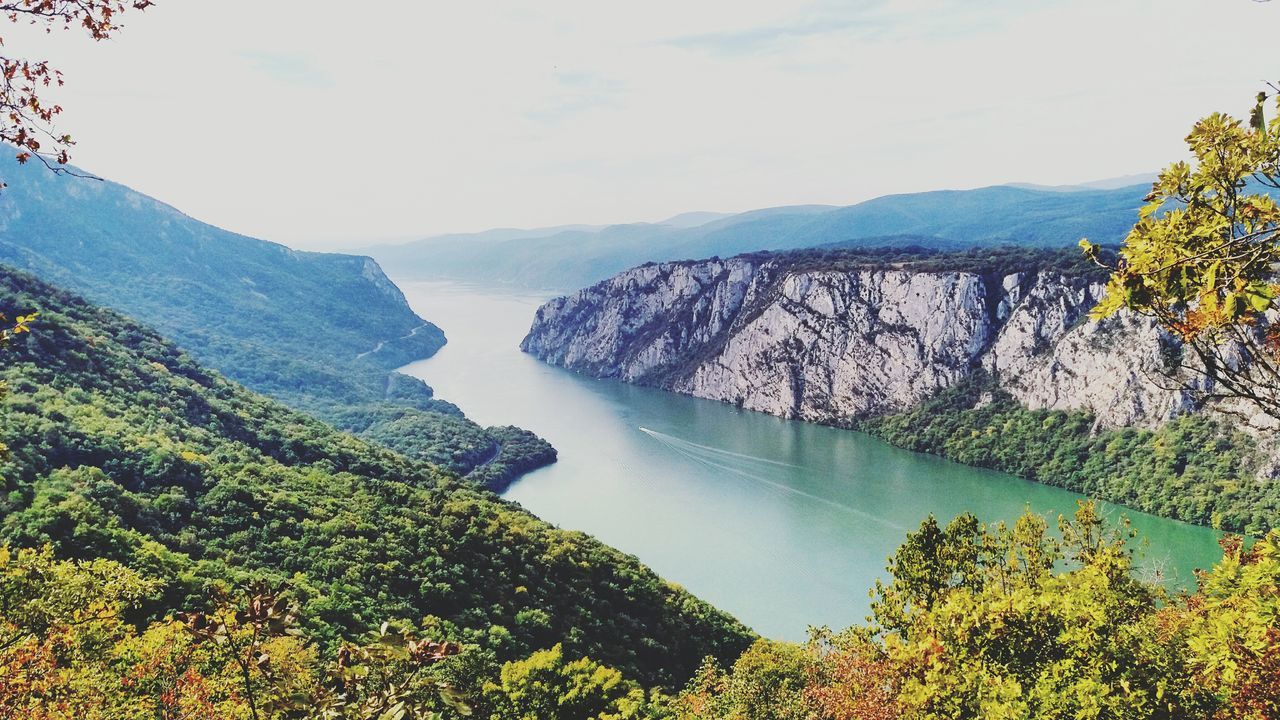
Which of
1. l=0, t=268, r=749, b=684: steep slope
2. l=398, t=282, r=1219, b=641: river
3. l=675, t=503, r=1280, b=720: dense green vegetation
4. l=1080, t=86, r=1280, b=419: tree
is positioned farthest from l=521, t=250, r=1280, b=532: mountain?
l=1080, t=86, r=1280, b=419: tree

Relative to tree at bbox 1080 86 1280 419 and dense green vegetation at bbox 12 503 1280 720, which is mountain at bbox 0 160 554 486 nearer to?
dense green vegetation at bbox 12 503 1280 720

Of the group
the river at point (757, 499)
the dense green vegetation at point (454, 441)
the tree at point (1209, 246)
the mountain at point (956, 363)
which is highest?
the tree at point (1209, 246)

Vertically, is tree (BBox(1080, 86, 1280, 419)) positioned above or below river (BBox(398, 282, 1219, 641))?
above

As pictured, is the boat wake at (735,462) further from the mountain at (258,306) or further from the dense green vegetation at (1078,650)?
the dense green vegetation at (1078,650)

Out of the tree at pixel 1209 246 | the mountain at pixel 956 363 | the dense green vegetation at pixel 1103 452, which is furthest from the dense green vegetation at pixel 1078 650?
the dense green vegetation at pixel 1103 452

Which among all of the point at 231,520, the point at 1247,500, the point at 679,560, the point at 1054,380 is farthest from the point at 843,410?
the point at 231,520

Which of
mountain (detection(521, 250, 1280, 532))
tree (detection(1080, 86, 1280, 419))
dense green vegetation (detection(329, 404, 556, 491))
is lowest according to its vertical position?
dense green vegetation (detection(329, 404, 556, 491))
